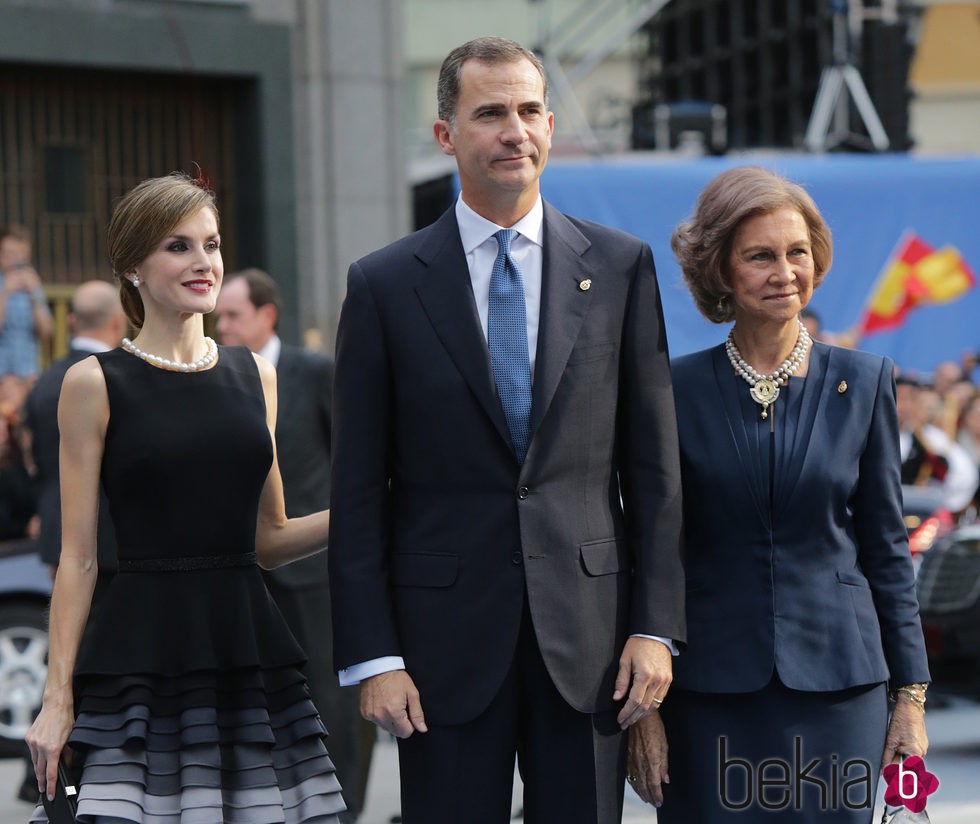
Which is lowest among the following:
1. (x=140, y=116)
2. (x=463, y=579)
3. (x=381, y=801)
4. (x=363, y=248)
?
(x=381, y=801)

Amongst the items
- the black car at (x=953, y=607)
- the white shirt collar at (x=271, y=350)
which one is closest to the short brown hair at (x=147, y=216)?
the white shirt collar at (x=271, y=350)

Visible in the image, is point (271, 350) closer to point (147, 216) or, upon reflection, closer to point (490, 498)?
point (147, 216)

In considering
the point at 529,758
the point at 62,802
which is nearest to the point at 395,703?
the point at 529,758

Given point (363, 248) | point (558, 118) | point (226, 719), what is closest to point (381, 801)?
point (226, 719)

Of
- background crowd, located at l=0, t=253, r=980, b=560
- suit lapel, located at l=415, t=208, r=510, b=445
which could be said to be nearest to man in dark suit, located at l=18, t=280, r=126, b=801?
background crowd, located at l=0, t=253, r=980, b=560

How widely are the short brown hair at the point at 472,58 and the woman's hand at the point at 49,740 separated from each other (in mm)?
1644

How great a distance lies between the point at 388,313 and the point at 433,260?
17 centimetres

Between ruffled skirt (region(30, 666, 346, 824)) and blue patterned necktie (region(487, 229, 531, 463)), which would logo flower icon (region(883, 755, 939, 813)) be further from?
ruffled skirt (region(30, 666, 346, 824))

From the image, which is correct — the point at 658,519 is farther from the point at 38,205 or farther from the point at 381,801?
the point at 38,205

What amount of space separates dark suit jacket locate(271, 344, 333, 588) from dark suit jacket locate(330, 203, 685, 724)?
8.83 feet

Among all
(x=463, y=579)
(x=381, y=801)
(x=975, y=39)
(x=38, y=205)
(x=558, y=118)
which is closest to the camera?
(x=463, y=579)

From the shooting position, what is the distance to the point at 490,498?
3.85 m

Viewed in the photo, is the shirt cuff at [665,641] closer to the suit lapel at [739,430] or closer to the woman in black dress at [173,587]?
the suit lapel at [739,430]

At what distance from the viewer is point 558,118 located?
29.5m
